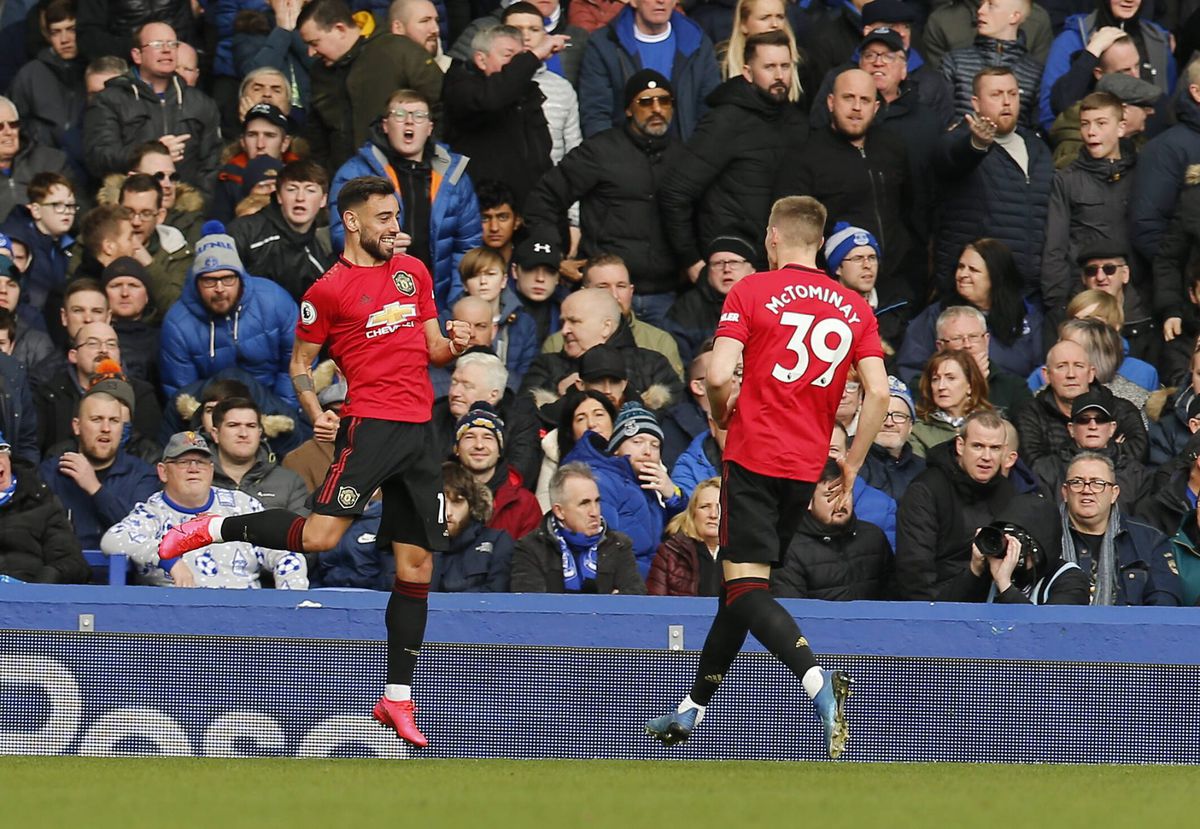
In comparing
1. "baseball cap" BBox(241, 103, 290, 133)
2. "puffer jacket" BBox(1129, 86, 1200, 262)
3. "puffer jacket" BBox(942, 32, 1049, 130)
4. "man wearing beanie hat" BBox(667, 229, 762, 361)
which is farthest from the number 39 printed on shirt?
"baseball cap" BBox(241, 103, 290, 133)

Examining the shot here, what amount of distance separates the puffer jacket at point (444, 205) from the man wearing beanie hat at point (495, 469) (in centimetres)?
222

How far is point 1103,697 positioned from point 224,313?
217 inches

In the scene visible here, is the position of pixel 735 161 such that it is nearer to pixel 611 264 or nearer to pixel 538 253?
pixel 611 264

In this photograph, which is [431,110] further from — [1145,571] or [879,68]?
[1145,571]

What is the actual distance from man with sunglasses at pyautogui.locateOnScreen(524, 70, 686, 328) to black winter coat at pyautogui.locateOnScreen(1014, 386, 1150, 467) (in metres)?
2.75

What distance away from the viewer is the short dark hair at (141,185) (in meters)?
13.3

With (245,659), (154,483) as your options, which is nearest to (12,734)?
(245,659)

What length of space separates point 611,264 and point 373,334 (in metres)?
4.35

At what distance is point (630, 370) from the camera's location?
479 inches

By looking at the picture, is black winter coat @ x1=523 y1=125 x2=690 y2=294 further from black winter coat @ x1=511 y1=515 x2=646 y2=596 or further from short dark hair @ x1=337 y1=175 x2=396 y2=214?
short dark hair @ x1=337 y1=175 x2=396 y2=214

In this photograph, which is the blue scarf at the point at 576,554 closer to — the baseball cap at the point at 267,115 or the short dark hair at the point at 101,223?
the short dark hair at the point at 101,223

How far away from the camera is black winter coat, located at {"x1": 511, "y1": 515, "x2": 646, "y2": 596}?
10227mm

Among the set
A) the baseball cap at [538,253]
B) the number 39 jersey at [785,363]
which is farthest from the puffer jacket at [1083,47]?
the number 39 jersey at [785,363]

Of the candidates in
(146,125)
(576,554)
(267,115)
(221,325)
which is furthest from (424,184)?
(576,554)
